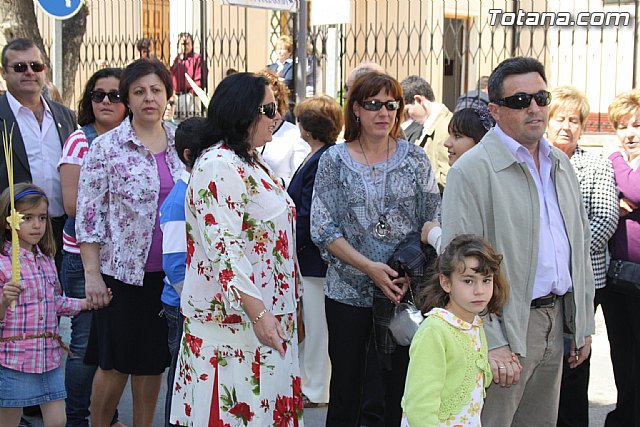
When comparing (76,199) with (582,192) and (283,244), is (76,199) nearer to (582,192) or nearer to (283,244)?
(283,244)

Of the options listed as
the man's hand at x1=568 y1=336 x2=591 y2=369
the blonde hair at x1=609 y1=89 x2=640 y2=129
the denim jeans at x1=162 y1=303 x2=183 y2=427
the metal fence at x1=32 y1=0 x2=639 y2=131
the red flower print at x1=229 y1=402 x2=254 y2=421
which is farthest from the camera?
the metal fence at x1=32 y1=0 x2=639 y2=131

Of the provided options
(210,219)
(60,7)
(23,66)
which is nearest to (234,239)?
(210,219)

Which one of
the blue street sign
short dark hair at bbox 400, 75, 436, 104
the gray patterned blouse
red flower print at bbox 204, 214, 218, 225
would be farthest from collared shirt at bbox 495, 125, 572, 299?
the blue street sign

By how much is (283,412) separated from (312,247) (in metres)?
2.09

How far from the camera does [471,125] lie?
4.86 m

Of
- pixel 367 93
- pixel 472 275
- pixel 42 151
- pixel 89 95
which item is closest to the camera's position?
pixel 472 275

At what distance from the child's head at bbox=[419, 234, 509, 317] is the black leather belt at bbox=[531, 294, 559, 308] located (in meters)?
0.21

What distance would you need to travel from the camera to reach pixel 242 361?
153 inches

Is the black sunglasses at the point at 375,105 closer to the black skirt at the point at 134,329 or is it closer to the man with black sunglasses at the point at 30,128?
the black skirt at the point at 134,329

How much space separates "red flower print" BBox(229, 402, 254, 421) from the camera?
12.7 feet

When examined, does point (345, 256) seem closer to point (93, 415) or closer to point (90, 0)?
point (93, 415)

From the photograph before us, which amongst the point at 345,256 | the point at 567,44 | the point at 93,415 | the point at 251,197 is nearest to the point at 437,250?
the point at 345,256

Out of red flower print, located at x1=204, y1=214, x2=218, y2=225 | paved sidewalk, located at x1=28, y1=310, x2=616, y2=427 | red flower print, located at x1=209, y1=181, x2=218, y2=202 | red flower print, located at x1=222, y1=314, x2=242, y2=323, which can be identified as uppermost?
red flower print, located at x1=209, y1=181, x2=218, y2=202

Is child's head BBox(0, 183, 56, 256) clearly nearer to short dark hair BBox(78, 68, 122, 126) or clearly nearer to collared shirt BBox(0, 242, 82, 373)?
collared shirt BBox(0, 242, 82, 373)
